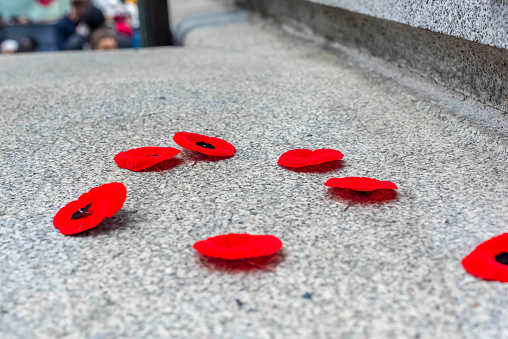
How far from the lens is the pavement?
872 millimetres

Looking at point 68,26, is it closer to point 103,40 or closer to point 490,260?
point 103,40

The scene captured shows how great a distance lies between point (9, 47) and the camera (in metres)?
6.13

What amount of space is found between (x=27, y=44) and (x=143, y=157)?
5.68 m

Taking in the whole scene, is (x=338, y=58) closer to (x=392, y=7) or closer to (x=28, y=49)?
(x=392, y=7)

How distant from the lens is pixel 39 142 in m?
1.67

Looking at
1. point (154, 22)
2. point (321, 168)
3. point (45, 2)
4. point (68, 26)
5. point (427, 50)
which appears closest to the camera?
point (321, 168)

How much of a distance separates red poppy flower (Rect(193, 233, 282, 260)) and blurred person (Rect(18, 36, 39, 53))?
19.8 feet

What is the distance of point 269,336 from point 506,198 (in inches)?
28.9

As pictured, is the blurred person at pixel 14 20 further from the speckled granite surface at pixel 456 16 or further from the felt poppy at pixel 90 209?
the felt poppy at pixel 90 209

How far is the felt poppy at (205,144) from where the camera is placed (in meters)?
1.45

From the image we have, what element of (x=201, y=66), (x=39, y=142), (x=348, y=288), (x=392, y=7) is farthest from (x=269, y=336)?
(x=201, y=66)

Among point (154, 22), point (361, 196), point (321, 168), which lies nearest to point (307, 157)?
point (321, 168)

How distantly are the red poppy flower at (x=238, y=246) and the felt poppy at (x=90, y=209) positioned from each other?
0.26 m

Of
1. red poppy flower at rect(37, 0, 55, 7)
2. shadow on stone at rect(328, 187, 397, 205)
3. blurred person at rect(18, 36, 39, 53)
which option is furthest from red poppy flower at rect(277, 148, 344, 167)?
red poppy flower at rect(37, 0, 55, 7)
